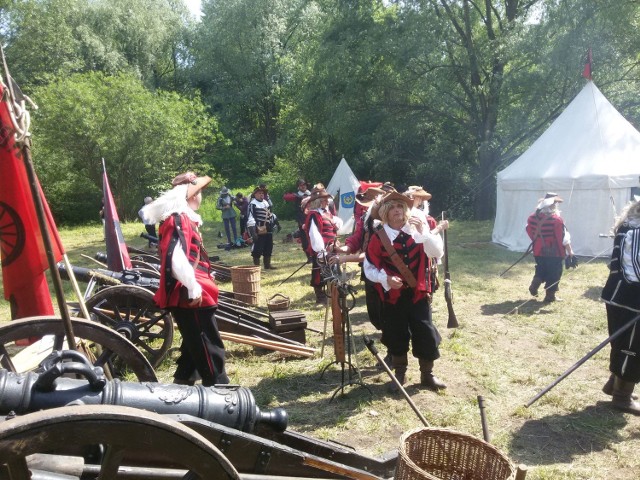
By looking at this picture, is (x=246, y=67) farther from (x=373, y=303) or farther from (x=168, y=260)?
(x=168, y=260)

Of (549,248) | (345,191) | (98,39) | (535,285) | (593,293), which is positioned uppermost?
(98,39)

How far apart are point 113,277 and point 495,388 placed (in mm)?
3548

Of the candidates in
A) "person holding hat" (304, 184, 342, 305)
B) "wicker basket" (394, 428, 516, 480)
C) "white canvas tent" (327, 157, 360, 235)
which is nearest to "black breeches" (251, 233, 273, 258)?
"person holding hat" (304, 184, 342, 305)

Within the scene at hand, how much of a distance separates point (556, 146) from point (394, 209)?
31.0 feet

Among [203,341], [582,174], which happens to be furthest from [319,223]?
[582,174]

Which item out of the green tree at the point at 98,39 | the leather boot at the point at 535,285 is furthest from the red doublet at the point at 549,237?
the green tree at the point at 98,39

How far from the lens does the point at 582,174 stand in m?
11.1

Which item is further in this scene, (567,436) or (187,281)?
(567,436)

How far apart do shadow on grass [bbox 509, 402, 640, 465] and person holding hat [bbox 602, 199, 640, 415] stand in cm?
22

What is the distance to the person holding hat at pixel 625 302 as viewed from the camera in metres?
3.83

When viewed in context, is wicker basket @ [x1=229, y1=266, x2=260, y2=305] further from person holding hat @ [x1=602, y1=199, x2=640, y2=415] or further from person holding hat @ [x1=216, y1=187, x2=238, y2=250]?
person holding hat @ [x1=216, y1=187, x2=238, y2=250]

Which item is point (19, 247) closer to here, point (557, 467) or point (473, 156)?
point (557, 467)

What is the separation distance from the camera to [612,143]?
11.4 metres

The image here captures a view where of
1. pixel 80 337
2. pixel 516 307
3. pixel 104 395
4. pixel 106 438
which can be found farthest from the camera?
pixel 516 307
